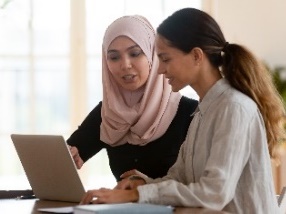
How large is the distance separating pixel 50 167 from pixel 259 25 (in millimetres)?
4680

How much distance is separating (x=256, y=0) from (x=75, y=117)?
1.99 m

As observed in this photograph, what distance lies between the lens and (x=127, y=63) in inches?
115

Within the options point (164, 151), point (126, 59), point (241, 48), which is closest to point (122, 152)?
point (164, 151)

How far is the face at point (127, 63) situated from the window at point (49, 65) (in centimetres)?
384

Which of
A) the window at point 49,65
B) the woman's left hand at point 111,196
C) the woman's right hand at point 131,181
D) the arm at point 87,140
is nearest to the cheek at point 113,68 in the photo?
the arm at point 87,140

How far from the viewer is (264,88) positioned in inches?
92.6

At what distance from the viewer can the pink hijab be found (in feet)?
9.84

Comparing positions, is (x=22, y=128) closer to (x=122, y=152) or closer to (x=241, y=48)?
(x=122, y=152)

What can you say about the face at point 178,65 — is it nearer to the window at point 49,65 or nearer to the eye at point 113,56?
the eye at point 113,56

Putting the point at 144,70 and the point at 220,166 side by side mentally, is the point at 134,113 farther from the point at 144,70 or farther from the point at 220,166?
the point at 220,166

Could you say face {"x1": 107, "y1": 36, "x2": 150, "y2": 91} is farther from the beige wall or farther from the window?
the beige wall

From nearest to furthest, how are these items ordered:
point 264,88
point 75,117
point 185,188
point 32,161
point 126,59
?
point 185,188, point 264,88, point 32,161, point 126,59, point 75,117

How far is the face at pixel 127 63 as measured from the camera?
2941mm

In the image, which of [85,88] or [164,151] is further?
[85,88]
